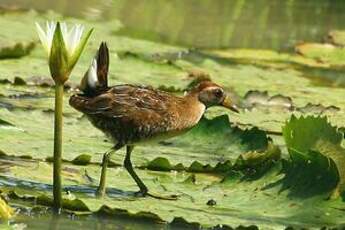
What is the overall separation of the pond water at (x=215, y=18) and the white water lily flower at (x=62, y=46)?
6159mm

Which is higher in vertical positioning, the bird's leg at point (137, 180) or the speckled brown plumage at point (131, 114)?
the speckled brown plumage at point (131, 114)

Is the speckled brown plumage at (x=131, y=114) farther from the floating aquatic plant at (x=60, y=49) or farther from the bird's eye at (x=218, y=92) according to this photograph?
the floating aquatic plant at (x=60, y=49)

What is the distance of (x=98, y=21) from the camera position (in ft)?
36.3

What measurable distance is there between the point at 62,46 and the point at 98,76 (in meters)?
1.03

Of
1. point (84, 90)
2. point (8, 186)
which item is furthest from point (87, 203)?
point (84, 90)

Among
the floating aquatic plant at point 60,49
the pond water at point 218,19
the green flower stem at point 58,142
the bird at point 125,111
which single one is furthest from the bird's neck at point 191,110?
the pond water at point 218,19

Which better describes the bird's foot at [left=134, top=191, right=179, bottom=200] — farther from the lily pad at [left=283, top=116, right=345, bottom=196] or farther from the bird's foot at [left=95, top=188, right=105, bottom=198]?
the lily pad at [left=283, top=116, right=345, bottom=196]

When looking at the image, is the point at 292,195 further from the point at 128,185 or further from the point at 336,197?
the point at 128,185

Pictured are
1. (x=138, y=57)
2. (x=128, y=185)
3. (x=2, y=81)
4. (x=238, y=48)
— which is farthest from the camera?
(x=238, y=48)

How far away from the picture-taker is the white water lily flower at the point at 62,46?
4266 millimetres

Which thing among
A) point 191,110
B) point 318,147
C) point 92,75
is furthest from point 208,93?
point 318,147

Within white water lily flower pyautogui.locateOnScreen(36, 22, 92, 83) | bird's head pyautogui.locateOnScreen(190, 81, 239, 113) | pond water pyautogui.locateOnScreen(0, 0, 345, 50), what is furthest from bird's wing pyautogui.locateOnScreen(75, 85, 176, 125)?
pond water pyautogui.locateOnScreen(0, 0, 345, 50)

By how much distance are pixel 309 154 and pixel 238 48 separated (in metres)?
5.79

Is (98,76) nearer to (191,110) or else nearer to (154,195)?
(191,110)
